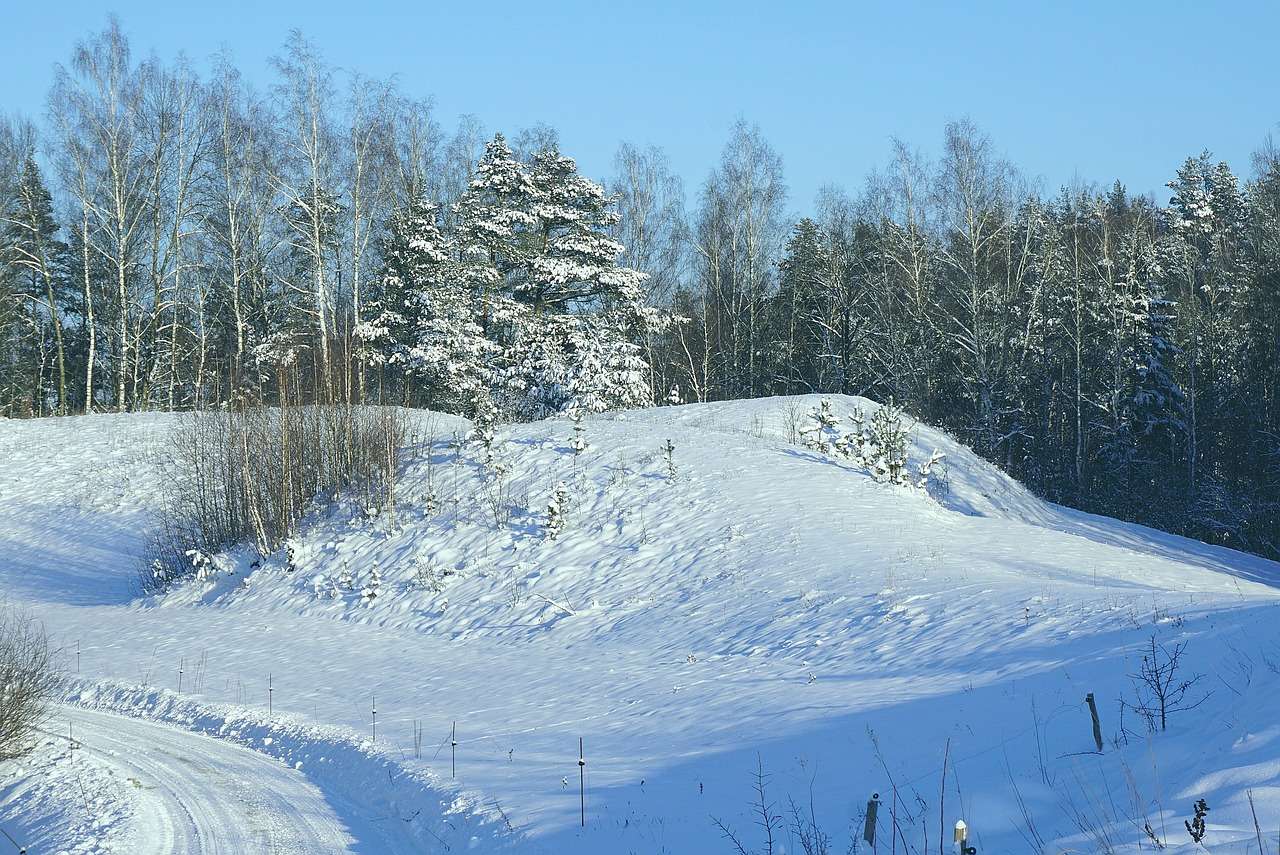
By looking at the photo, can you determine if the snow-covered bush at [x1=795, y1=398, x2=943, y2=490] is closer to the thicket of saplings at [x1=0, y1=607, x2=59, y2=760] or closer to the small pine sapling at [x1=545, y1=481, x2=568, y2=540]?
the small pine sapling at [x1=545, y1=481, x2=568, y2=540]

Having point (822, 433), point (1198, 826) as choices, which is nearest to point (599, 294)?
point (822, 433)

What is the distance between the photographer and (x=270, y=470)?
70.0ft

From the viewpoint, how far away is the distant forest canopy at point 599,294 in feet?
98.8

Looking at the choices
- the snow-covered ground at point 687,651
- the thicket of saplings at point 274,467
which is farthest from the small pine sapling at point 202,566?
the snow-covered ground at point 687,651

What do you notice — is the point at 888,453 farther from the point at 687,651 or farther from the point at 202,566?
the point at 202,566

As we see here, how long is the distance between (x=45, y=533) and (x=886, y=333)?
3066cm

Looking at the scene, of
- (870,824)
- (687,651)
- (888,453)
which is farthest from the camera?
(888,453)

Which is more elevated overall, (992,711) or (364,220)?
(364,220)

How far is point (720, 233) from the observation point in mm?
44594

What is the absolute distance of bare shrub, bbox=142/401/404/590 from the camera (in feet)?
69.3

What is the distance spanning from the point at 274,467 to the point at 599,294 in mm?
12867

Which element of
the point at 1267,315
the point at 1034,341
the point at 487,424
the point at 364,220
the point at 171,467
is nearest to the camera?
the point at 487,424

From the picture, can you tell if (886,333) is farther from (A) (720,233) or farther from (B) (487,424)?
(B) (487,424)

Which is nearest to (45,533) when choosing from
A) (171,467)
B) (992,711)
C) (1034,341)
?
(171,467)
